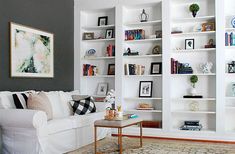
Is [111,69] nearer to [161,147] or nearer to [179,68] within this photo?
[179,68]

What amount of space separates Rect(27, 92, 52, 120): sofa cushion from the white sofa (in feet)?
0.61

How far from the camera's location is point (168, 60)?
5688 millimetres

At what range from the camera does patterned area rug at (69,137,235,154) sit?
4.46 metres

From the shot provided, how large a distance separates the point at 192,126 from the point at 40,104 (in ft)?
9.09

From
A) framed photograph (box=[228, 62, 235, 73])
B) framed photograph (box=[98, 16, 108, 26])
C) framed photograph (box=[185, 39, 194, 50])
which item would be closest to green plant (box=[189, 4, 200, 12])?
framed photograph (box=[185, 39, 194, 50])

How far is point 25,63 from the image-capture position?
4.95 metres

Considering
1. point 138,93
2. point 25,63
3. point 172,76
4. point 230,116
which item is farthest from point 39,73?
point 230,116

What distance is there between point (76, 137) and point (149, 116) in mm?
1970

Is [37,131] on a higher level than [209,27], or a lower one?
lower

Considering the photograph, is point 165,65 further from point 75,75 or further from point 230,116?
point 75,75

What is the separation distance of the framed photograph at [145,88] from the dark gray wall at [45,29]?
4.69 feet

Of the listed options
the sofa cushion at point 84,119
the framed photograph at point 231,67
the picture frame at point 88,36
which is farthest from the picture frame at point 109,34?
the framed photograph at point 231,67

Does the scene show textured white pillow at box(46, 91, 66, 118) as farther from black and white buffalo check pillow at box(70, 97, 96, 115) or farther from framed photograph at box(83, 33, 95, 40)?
framed photograph at box(83, 33, 95, 40)

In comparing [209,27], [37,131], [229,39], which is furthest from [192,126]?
[37,131]
